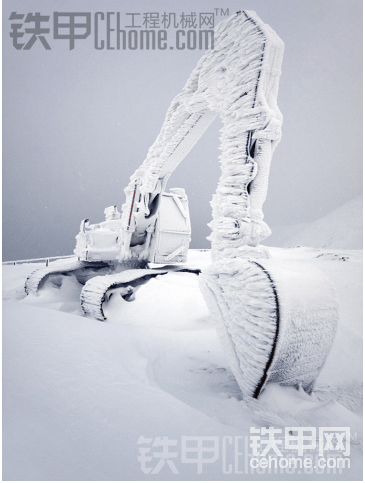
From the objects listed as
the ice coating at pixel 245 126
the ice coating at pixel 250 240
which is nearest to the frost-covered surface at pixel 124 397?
the ice coating at pixel 250 240

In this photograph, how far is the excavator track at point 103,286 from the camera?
2480 mm

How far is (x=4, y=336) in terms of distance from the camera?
131 cm

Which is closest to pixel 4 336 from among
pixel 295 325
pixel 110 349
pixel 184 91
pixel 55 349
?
pixel 55 349

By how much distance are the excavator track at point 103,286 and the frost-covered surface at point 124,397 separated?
649 millimetres

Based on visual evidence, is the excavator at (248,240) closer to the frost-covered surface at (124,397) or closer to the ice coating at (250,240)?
the ice coating at (250,240)

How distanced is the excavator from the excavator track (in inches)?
0.5

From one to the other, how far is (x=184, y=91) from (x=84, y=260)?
2.32 m

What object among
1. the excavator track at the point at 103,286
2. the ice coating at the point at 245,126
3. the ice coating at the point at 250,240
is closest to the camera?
the ice coating at the point at 250,240

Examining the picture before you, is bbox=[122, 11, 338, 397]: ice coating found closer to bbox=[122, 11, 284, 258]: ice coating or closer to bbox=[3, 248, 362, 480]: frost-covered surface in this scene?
bbox=[122, 11, 284, 258]: ice coating

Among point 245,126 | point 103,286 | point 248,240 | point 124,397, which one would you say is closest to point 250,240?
point 248,240

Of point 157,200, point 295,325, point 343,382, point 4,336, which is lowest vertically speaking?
point 343,382

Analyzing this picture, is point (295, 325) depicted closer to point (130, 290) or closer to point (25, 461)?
point (25, 461)

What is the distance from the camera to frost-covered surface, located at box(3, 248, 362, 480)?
743 mm

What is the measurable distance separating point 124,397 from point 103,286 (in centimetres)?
168
